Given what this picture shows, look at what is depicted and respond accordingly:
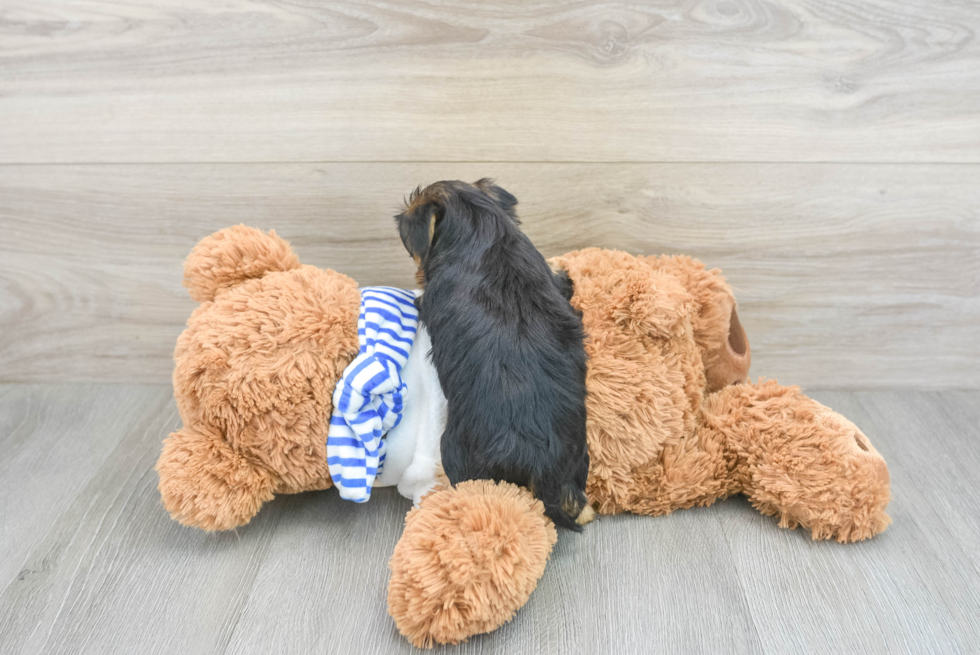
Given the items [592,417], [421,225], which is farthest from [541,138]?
[592,417]

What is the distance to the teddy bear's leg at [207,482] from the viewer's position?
0.76 m

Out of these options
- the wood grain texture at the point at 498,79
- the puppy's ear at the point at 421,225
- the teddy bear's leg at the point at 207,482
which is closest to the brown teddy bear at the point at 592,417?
the teddy bear's leg at the point at 207,482

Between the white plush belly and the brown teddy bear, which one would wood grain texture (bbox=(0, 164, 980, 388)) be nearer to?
the brown teddy bear

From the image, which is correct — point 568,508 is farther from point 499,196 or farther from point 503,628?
point 499,196

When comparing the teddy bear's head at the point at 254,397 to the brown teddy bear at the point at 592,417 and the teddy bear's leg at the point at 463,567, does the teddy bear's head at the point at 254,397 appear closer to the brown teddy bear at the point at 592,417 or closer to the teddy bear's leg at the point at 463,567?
the brown teddy bear at the point at 592,417

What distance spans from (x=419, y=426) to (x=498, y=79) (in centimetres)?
49

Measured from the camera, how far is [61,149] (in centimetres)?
101

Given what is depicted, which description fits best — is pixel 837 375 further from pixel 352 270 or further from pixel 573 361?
pixel 352 270

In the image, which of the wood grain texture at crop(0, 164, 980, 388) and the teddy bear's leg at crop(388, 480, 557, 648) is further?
the wood grain texture at crop(0, 164, 980, 388)

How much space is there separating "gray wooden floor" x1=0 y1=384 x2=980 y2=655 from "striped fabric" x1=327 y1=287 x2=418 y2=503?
0.34ft

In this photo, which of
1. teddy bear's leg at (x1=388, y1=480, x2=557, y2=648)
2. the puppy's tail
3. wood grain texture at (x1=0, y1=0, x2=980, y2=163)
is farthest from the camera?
wood grain texture at (x1=0, y1=0, x2=980, y2=163)

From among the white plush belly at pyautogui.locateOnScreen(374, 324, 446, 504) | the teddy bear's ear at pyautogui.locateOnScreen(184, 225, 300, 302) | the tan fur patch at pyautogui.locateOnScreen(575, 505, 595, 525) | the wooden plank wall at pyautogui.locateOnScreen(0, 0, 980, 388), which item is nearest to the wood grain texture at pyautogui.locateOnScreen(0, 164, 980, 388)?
the wooden plank wall at pyautogui.locateOnScreen(0, 0, 980, 388)

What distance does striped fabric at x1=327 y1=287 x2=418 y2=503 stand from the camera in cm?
76

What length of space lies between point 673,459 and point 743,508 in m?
0.13
